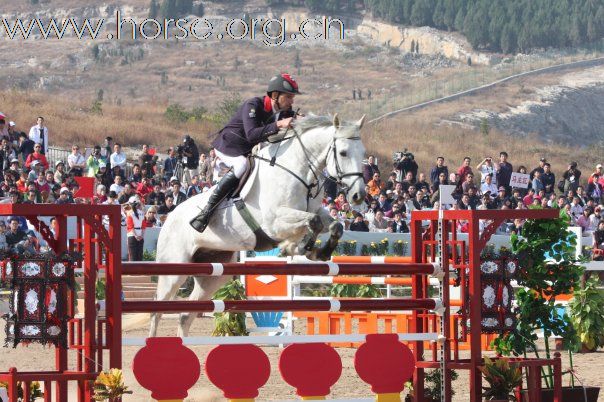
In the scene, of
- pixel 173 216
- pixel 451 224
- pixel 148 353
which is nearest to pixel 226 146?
pixel 173 216

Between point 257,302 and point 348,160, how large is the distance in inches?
62.7

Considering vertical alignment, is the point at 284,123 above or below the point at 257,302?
above

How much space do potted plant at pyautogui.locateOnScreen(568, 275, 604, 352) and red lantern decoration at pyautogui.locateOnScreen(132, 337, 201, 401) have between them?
6.06 m

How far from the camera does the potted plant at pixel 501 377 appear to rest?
672 centimetres

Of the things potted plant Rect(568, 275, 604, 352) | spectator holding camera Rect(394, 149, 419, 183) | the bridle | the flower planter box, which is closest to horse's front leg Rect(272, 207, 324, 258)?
the bridle

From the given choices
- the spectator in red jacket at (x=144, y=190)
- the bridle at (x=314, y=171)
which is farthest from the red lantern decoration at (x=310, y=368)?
the spectator in red jacket at (x=144, y=190)

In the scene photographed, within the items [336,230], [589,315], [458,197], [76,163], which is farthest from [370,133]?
[336,230]

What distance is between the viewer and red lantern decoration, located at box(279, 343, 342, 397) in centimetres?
628

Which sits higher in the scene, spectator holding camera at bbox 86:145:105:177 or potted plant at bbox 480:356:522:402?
spectator holding camera at bbox 86:145:105:177

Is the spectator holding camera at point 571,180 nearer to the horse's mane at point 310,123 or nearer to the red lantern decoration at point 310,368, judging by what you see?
the horse's mane at point 310,123

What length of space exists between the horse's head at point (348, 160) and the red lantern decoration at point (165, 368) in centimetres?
188

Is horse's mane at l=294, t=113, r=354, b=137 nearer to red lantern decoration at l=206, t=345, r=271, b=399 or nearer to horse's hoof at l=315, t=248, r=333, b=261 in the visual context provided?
horse's hoof at l=315, t=248, r=333, b=261

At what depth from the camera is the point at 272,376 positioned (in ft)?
31.5

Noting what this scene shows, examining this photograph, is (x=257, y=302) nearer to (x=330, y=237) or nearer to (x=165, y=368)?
(x=165, y=368)
